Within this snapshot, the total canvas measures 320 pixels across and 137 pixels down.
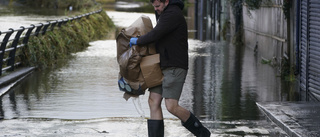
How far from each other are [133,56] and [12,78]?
6800mm

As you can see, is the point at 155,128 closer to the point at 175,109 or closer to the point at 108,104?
the point at 175,109

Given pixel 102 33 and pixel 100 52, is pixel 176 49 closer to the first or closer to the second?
pixel 100 52

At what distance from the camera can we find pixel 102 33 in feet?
92.4

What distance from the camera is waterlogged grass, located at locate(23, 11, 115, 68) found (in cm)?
1583

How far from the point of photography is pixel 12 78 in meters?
13.4

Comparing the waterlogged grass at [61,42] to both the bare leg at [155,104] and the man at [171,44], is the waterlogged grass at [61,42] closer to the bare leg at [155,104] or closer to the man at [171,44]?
the bare leg at [155,104]

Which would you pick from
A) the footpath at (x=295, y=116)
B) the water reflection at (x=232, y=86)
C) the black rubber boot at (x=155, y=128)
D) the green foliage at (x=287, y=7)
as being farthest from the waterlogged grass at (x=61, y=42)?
the black rubber boot at (x=155, y=128)

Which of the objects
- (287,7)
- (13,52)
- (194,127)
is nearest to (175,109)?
(194,127)

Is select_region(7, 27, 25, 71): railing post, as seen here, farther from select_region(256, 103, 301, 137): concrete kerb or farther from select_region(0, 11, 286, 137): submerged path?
select_region(256, 103, 301, 137): concrete kerb

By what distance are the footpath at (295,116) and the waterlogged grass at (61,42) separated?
272 inches

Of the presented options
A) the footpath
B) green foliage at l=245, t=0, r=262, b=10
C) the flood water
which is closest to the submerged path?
the flood water

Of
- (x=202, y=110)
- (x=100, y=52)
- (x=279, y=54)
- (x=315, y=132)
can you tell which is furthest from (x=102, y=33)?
(x=315, y=132)

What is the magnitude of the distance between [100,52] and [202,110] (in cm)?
1048

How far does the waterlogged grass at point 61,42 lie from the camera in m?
15.8
